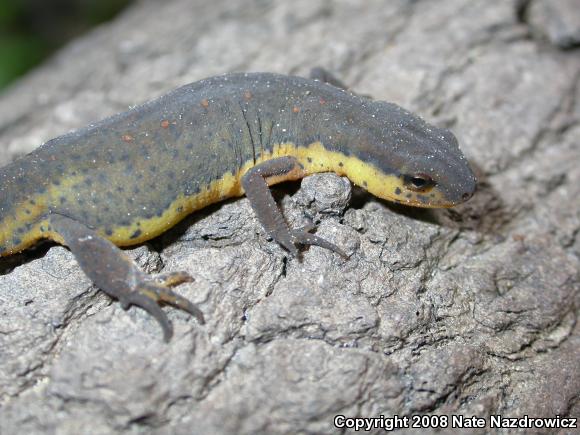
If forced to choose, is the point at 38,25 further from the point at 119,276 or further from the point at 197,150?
the point at 119,276

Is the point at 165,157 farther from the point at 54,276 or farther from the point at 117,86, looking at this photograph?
the point at 117,86

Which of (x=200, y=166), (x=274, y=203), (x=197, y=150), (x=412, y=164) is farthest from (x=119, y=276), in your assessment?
(x=412, y=164)

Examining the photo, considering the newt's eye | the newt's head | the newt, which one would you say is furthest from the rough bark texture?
the newt's eye

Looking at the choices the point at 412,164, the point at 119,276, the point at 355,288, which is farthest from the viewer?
the point at 412,164

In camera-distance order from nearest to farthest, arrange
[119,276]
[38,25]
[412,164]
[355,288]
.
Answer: [119,276], [355,288], [412,164], [38,25]

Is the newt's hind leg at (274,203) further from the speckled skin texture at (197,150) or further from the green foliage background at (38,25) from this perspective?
the green foliage background at (38,25)

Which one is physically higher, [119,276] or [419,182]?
[119,276]

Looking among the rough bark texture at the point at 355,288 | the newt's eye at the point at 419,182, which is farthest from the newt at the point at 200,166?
the rough bark texture at the point at 355,288

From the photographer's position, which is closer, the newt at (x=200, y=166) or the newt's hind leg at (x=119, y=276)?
the newt's hind leg at (x=119, y=276)
